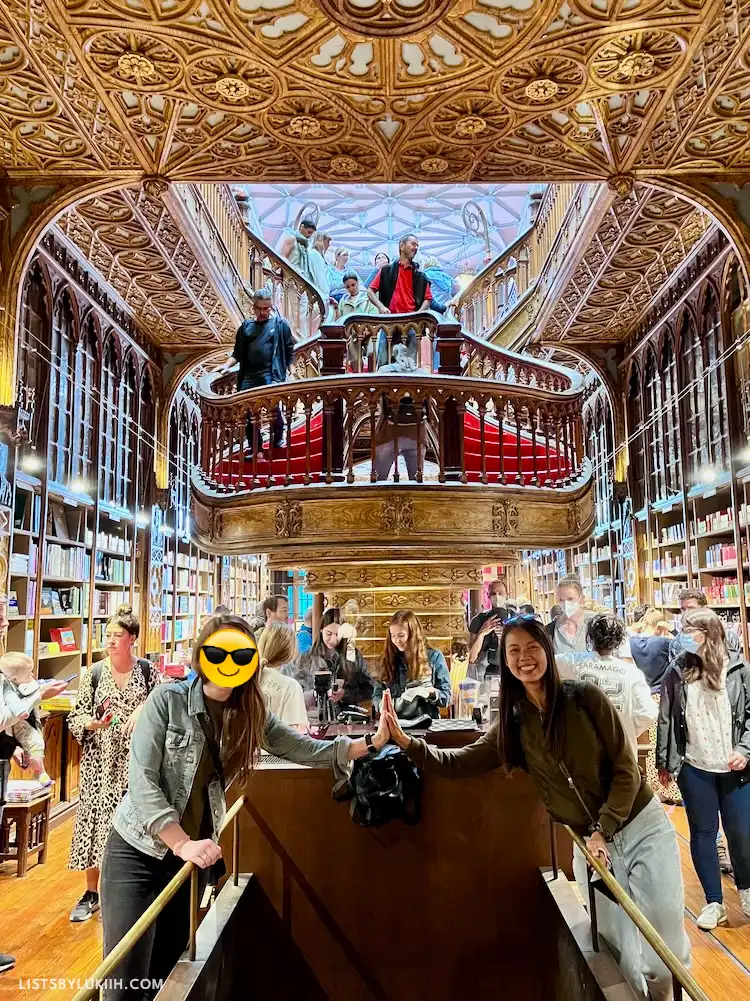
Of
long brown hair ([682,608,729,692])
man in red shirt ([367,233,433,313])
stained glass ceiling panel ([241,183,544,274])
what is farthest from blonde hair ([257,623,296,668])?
stained glass ceiling panel ([241,183,544,274])

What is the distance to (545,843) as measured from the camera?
278 centimetres

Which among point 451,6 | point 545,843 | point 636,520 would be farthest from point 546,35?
point 636,520

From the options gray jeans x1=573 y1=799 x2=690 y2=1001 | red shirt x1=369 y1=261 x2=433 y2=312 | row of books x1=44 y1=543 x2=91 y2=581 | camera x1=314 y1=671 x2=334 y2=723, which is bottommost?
gray jeans x1=573 y1=799 x2=690 y2=1001

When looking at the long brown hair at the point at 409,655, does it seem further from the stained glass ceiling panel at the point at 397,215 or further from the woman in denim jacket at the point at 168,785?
the stained glass ceiling panel at the point at 397,215

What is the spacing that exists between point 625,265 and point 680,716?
5145 mm

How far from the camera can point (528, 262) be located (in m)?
10.4

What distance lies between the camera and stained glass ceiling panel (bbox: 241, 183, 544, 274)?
63.0ft

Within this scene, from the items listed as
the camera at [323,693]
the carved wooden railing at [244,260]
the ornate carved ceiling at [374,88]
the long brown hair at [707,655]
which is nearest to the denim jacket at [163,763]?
the camera at [323,693]

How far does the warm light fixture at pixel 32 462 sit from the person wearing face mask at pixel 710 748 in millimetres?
4438

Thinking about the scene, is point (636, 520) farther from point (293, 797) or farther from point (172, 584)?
point (293, 797)

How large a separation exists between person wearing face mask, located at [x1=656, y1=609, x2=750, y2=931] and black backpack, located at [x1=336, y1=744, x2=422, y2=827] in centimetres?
140

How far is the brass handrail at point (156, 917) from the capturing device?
1350mm

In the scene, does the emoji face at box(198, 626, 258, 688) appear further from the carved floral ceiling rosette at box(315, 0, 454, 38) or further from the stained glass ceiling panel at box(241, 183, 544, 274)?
the stained glass ceiling panel at box(241, 183, 544, 274)

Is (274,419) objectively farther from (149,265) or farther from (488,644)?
(149,265)
